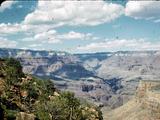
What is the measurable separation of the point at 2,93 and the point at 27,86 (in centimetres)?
2404

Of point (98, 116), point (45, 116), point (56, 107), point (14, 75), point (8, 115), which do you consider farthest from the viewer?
point (98, 116)

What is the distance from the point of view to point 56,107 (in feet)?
440

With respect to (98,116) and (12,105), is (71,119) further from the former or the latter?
(98,116)

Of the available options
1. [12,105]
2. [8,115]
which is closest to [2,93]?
[12,105]

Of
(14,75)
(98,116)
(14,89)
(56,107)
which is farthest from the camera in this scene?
(98,116)

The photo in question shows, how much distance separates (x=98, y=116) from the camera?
188 metres

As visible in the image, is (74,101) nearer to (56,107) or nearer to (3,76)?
(56,107)

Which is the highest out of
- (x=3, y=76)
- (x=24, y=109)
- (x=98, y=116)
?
(x=3, y=76)

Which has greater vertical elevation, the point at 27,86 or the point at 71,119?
the point at 27,86

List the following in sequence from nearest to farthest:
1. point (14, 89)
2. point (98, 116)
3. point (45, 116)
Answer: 1. point (45, 116)
2. point (14, 89)
3. point (98, 116)

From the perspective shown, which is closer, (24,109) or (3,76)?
(24,109)

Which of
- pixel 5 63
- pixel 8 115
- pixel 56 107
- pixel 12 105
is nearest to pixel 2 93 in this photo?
pixel 12 105

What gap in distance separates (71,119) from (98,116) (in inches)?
1903

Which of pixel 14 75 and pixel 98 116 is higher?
pixel 14 75
